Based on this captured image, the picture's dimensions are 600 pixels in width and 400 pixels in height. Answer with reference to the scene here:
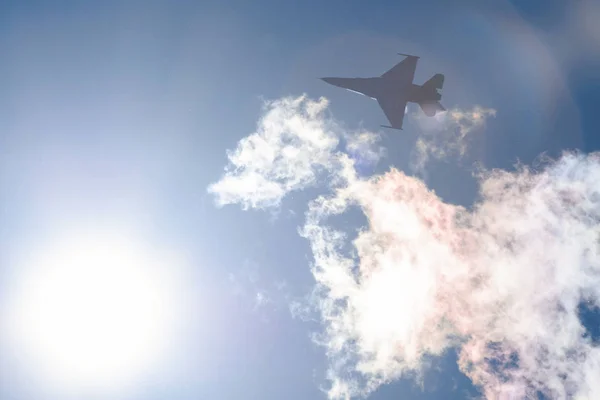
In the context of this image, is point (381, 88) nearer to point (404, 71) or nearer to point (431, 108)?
point (404, 71)

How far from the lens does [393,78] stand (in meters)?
35.9

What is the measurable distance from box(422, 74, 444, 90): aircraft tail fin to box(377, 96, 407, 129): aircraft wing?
9.76ft

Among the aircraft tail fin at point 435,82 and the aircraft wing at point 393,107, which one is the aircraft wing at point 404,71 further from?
the aircraft wing at point 393,107

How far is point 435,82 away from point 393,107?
5.02 metres

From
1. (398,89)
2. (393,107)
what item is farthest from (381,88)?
(393,107)

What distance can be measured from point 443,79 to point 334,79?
1198 cm

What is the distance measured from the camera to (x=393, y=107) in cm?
3584

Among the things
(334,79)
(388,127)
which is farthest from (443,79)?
(334,79)

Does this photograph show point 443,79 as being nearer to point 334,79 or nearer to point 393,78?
point 393,78

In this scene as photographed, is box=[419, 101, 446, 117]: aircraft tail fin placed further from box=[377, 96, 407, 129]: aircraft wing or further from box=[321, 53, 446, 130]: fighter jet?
box=[377, 96, 407, 129]: aircraft wing

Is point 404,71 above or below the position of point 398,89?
above

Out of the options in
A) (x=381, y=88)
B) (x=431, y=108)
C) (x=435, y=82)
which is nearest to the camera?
(x=435, y=82)

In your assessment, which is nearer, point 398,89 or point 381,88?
point 398,89

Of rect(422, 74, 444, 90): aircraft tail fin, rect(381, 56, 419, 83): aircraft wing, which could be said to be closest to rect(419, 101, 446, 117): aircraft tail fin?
rect(422, 74, 444, 90): aircraft tail fin
